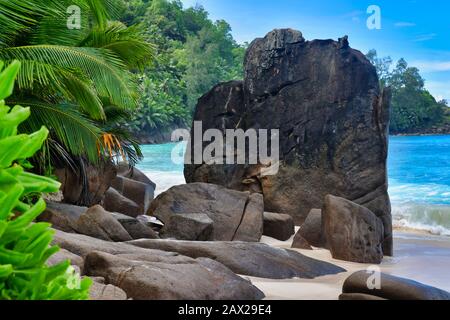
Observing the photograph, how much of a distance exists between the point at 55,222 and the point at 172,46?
20297 mm

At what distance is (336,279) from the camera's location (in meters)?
5.70

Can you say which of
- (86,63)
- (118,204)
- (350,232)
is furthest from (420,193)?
(86,63)

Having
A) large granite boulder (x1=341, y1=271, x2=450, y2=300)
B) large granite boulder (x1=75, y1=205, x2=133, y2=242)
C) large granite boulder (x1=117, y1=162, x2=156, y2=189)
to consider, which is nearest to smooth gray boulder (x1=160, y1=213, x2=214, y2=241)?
large granite boulder (x1=75, y1=205, x2=133, y2=242)

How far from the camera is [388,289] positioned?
3.97 meters

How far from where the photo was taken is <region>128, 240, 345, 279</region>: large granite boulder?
5242 millimetres

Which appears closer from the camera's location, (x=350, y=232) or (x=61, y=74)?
(x=61, y=74)

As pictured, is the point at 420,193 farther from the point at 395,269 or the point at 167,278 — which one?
the point at 167,278

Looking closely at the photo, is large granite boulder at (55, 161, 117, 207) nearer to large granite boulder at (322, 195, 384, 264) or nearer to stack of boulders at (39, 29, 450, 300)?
stack of boulders at (39, 29, 450, 300)

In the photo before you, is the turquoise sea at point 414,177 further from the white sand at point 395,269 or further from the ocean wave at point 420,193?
the white sand at point 395,269

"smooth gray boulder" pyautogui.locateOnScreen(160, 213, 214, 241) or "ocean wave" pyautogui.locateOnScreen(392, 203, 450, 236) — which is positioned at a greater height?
"smooth gray boulder" pyautogui.locateOnScreen(160, 213, 214, 241)

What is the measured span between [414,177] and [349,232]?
63.0 ft

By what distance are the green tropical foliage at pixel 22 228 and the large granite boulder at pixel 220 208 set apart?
6820 millimetres

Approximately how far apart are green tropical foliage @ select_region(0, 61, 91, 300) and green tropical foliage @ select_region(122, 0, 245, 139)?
22.9 metres
